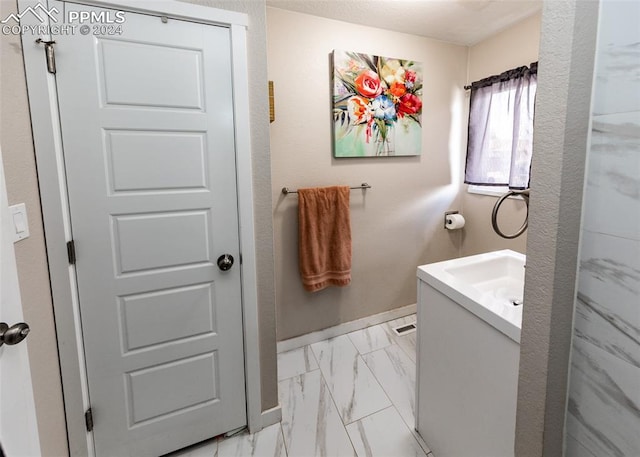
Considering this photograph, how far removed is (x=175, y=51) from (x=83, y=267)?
3.14 feet

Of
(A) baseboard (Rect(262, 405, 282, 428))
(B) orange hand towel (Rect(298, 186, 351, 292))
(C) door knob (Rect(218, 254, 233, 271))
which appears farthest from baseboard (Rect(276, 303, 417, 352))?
(C) door knob (Rect(218, 254, 233, 271))

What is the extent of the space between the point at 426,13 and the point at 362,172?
110cm

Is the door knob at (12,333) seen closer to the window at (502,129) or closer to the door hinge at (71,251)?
the door hinge at (71,251)

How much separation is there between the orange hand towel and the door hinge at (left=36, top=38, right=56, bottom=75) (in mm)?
1353

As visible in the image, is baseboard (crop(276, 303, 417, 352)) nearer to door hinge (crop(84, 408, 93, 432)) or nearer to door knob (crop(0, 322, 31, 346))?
door hinge (crop(84, 408, 93, 432))

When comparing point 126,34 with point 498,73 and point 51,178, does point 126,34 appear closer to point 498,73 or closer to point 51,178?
point 51,178

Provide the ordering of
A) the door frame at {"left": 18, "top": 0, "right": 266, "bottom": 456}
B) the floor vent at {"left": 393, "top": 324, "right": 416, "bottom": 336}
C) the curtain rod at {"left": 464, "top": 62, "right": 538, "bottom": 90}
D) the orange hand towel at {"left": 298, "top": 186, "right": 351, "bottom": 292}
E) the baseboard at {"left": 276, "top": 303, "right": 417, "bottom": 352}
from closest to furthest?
the door frame at {"left": 18, "top": 0, "right": 266, "bottom": 456}
the curtain rod at {"left": 464, "top": 62, "right": 538, "bottom": 90}
the orange hand towel at {"left": 298, "top": 186, "right": 351, "bottom": 292}
the baseboard at {"left": 276, "top": 303, "right": 417, "bottom": 352}
the floor vent at {"left": 393, "top": 324, "right": 416, "bottom": 336}

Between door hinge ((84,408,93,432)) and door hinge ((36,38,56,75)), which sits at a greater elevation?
door hinge ((36,38,56,75))

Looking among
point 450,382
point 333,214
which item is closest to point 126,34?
point 333,214

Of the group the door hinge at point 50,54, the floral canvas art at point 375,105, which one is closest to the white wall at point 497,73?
the floral canvas art at point 375,105

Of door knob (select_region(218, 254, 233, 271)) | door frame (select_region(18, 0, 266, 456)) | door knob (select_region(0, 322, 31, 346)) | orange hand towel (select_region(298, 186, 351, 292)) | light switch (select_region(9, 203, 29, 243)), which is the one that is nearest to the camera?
door knob (select_region(0, 322, 31, 346))

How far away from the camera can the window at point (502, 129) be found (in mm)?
2162

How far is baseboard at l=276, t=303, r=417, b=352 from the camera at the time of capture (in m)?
2.39

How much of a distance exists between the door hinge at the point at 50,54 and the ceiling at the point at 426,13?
4.11ft
